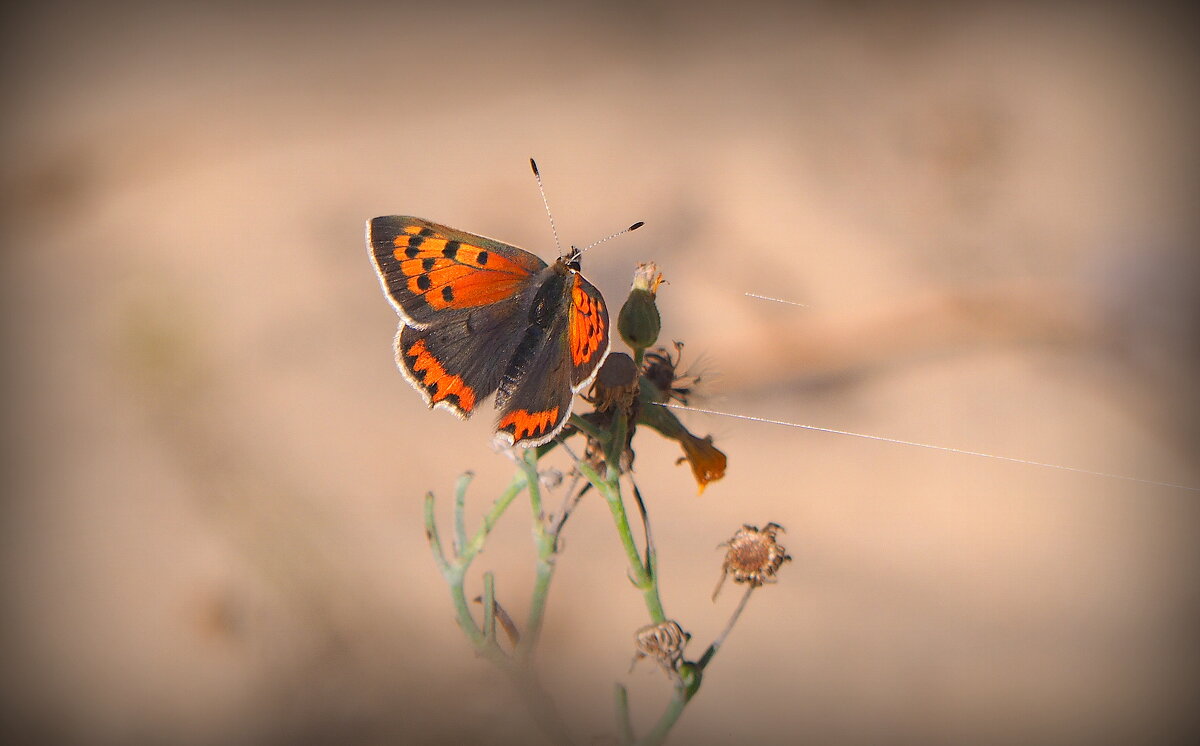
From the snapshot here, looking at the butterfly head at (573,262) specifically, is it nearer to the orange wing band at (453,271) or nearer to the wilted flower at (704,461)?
the orange wing band at (453,271)

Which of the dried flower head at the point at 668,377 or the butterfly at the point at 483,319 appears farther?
the dried flower head at the point at 668,377

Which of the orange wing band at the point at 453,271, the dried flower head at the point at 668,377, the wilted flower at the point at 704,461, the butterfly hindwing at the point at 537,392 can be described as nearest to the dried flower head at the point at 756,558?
the wilted flower at the point at 704,461

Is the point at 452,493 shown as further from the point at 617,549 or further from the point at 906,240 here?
the point at 906,240

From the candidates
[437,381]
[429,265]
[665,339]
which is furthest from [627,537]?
[665,339]

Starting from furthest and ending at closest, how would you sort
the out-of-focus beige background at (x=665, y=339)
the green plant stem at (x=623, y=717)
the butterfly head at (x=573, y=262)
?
the out-of-focus beige background at (x=665, y=339), the butterfly head at (x=573, y=262), the green plant stem at (x=623, y=717)

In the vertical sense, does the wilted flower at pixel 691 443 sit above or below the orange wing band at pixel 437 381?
below

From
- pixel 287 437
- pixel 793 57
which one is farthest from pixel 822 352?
pixel 287 437

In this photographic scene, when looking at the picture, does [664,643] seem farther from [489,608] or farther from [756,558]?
[489,608]

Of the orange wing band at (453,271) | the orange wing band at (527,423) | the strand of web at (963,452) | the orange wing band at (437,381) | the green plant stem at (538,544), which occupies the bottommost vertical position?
the strand of web at (963,452)

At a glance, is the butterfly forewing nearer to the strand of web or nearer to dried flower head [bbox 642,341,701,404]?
dried flower head [bbox 642,341,701,404]
